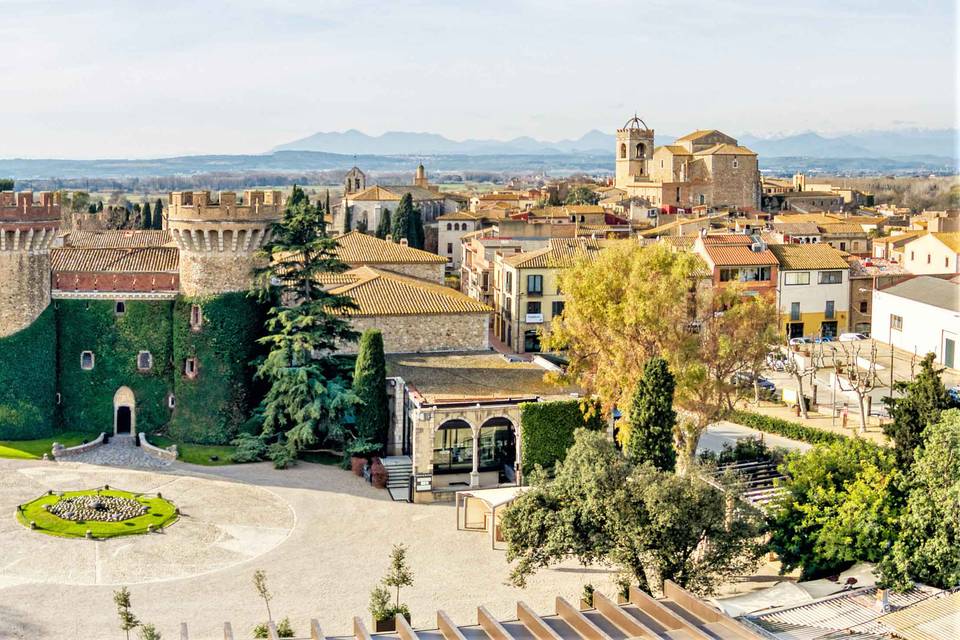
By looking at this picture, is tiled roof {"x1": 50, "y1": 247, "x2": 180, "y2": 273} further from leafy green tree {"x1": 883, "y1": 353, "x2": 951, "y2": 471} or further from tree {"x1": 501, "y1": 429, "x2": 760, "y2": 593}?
leafy green tree {"x1": 883, "y1": 353, "x2": 951, "y2": 471}

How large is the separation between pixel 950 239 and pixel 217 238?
4911 cm

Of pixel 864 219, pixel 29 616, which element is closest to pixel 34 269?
pixel 29 616

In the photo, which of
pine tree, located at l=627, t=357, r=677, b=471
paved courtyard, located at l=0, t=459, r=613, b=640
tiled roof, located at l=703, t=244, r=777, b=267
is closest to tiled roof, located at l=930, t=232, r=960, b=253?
tiled roof, located at l=703, t=244, r=777, b=267

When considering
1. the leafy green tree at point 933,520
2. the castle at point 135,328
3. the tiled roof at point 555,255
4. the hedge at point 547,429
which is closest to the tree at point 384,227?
the tiled roof at point 555,255

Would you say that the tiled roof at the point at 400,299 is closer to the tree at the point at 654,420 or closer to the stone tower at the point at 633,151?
the tree at the point at 654,420

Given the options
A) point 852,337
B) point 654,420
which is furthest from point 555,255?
point 654,420

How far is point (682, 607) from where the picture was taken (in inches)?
948

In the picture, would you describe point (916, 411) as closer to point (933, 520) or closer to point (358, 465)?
point (933, 520)

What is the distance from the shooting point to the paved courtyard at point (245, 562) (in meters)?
30.6

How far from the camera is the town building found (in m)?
68.2

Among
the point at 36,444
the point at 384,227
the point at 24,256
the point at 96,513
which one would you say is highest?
the point at 24,256

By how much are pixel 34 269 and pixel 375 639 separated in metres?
30.0

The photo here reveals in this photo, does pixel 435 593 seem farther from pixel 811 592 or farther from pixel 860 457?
pixel 860 457

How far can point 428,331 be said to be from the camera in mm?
51125
